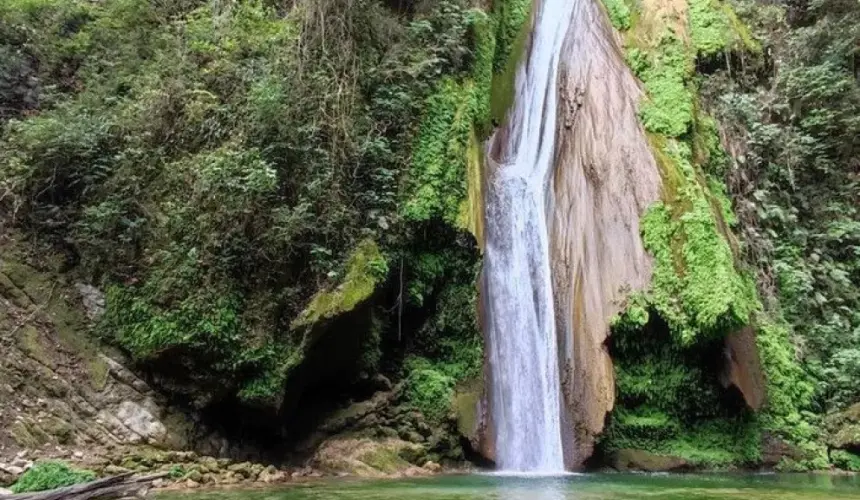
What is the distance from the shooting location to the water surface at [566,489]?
6.96 m

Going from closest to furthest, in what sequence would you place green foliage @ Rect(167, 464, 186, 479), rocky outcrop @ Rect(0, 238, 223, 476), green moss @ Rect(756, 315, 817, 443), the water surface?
the water surface, green foliage @ Rect(167, 464, 186, 479), rocky outcrop @ Rect(0, 238, 223, 476), green moss @ Rect(756, 315, 817, 443)

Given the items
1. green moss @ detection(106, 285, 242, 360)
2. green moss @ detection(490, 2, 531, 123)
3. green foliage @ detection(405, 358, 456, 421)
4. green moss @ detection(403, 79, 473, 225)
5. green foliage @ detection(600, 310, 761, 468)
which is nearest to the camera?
green moss @ detection(106, 285, 242, 360)

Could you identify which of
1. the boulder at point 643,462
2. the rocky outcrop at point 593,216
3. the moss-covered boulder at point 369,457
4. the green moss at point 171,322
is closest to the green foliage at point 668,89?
the rocky outcrop at point 593,216

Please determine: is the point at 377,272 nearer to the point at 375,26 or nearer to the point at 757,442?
the point at 375,26

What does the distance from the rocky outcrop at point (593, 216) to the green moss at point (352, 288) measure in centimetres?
342

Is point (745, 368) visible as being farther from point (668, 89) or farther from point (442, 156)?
point (442, 156)

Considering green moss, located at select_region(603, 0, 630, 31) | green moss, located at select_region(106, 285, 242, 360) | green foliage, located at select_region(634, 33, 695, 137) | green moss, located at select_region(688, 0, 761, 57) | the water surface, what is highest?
green moss, located at select_region(603, 0, 630, 31)

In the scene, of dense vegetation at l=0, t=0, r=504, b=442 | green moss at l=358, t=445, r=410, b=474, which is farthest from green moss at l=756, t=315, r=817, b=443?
green moss at l=358, t=445, r=410, b=474

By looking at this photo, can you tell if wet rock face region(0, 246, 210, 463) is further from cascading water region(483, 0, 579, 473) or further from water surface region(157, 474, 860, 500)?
cascading water region(483, 0, 579, 473)

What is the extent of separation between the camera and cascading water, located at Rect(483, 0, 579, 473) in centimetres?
1051

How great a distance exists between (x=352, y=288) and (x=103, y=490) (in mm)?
3995

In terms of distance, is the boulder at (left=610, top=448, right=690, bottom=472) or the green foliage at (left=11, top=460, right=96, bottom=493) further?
the boulder at (left=610, top=448, right=690, bottom=472)

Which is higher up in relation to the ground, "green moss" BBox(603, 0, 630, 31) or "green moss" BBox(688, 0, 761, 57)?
"green moss" BBox(603, 0, 630, 31)

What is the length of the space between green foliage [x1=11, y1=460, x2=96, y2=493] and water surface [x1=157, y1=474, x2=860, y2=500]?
1.01 meters
